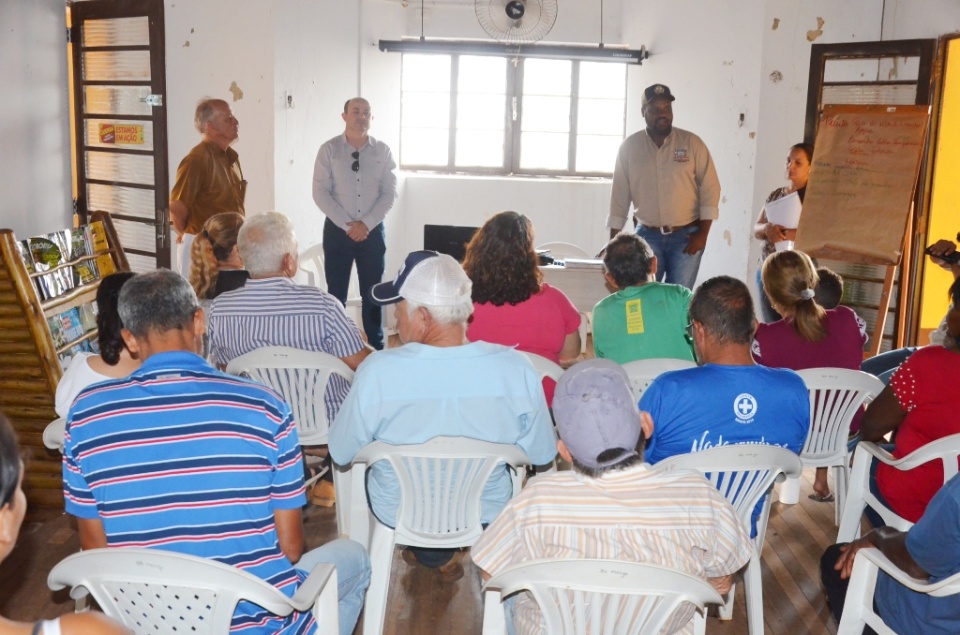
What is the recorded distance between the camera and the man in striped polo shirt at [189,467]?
185cm

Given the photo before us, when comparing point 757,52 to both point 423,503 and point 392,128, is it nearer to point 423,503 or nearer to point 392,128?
point 392,128

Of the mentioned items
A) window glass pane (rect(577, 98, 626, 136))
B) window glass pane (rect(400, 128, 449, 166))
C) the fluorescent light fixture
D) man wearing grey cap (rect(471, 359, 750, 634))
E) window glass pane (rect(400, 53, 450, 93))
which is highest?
the fluorescent light fixture

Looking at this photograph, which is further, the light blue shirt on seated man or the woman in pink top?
the woman in pink top

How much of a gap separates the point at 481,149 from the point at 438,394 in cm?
608

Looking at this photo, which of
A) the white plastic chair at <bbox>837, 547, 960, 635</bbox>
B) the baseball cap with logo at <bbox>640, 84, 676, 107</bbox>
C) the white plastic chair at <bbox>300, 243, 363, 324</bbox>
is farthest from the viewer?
the white plastic chair at <bbox>300, 243, 363, 324</bbox>

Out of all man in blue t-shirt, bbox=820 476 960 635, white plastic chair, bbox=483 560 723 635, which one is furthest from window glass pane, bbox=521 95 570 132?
white plastic chair, bbox=483 560 723 635

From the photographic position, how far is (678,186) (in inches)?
227

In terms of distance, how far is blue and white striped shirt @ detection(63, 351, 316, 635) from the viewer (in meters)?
1.85

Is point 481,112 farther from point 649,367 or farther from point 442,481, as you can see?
point 442,481

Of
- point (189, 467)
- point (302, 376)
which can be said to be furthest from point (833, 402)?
point (189, 467)

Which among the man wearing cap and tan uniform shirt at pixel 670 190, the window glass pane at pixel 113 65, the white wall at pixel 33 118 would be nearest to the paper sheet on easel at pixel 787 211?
the man wearing cap and tan uniform shirt at pixel 670 190

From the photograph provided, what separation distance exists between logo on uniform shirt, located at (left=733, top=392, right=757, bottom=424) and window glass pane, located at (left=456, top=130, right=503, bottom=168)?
6069 millimetres

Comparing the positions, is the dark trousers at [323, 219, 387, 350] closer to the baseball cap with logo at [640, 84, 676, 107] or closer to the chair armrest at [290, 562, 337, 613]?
the baseball cap with logo at [640, 84, 676, 107]

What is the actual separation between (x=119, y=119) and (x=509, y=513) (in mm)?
5316
